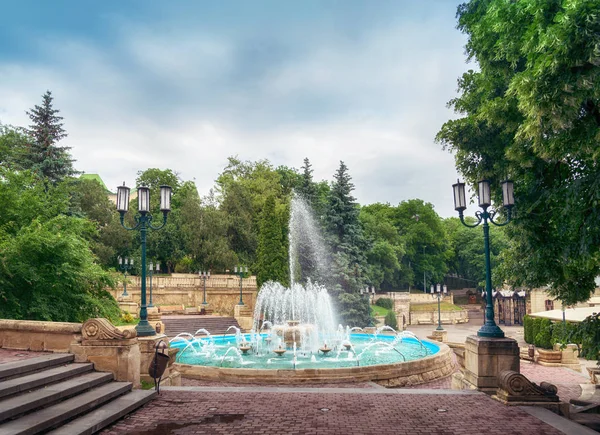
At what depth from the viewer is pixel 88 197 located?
140 feet

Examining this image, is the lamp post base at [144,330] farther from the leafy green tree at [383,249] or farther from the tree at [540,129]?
the leafy green tree at [383,249]

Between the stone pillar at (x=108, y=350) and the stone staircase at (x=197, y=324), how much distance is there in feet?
60.9

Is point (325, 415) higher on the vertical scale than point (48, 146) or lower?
lower

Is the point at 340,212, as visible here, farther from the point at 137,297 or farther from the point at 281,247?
the point at 137,297

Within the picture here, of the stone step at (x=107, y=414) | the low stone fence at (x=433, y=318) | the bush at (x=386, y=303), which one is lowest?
the low stone fence at (x=433, y=318)

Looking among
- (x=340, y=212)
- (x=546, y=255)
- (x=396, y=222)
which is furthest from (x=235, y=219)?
(x=546, y=255)

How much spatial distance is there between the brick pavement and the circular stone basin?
3.55m

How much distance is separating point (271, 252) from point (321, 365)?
20.8 metres

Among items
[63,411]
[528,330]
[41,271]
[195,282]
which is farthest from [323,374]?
[195,282]

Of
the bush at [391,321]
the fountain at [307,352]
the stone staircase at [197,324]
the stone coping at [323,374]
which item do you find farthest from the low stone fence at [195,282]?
the stone coping at [323,374]

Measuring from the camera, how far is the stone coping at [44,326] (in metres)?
8.37

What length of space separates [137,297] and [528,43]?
120ft

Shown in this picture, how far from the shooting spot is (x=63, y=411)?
6059 millimetres

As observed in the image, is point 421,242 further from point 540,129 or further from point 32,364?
point 32,364
